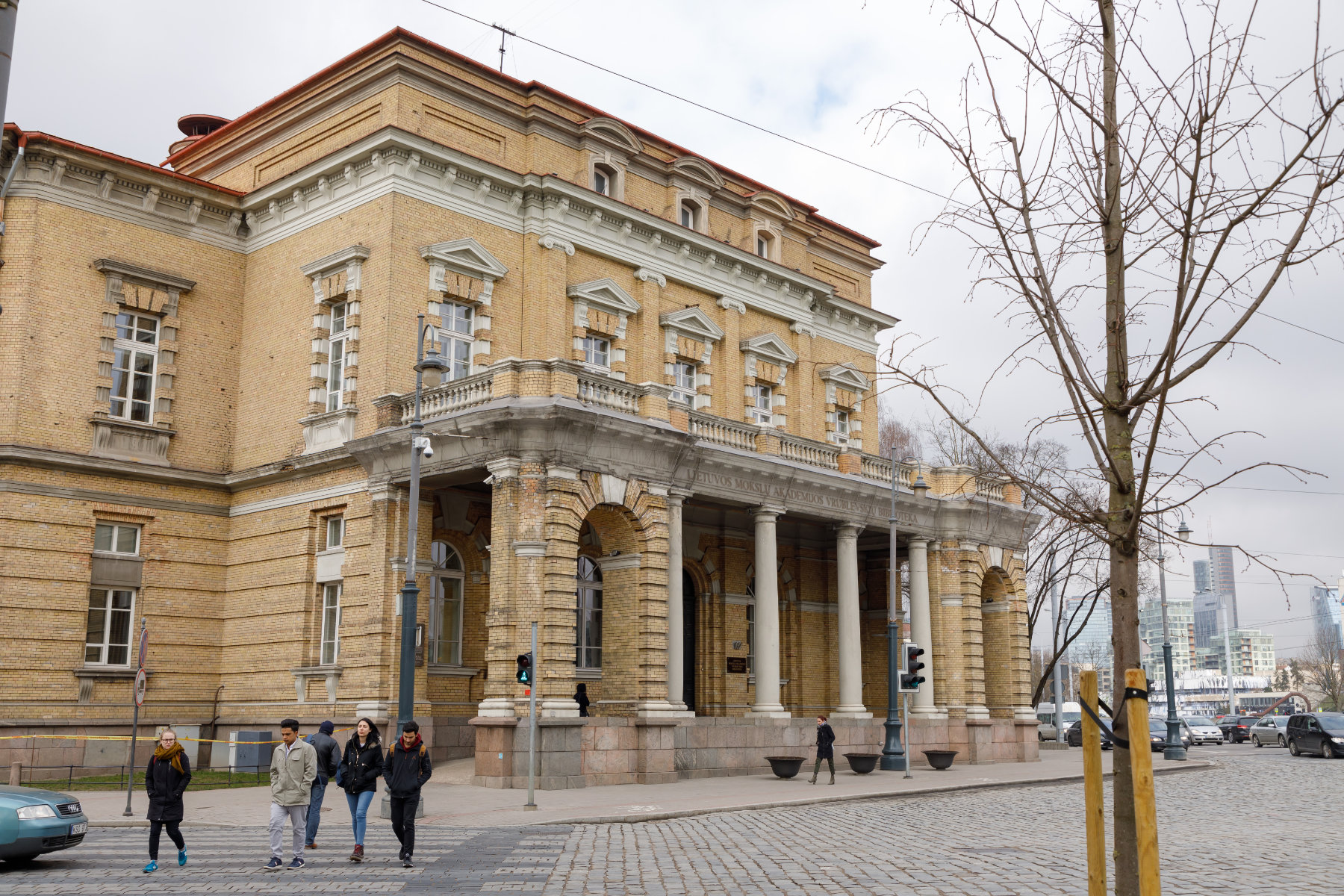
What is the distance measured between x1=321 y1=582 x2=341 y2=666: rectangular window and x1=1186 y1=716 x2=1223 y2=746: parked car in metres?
43.3

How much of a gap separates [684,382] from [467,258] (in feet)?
26.6

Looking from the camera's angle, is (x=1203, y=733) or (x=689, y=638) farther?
(x=1203, y=733)

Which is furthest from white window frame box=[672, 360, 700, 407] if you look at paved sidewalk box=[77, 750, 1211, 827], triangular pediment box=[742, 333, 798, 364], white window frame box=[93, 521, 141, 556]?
white window frame box=[93, 521, 141, 556]

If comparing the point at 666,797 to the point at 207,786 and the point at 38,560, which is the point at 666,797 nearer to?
the point at 207,786

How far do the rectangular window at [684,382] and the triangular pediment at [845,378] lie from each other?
5.49 metres

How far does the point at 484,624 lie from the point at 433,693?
2.25m

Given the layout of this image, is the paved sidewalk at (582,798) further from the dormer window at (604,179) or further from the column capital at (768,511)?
the dormer window at (604,179)

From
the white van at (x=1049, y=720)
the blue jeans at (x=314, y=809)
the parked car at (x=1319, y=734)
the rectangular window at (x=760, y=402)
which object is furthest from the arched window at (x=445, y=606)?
the parked car at (x=1319, y=734)

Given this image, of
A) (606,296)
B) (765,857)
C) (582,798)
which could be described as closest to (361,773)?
(765,857)

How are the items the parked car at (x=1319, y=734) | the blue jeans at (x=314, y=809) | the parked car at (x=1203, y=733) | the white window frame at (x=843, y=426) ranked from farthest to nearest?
the parked car at (x=1203, y=733)
the parked car at (x=1319, y=734)
the white window frame at (x=843, y=426)
the blue jeans at (x=314, y=809)

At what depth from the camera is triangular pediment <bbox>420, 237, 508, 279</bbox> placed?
96.9ft

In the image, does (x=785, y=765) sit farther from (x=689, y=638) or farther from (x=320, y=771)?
(x=320, y=771)

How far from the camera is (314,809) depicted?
15508mm

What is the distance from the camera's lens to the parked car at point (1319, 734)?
137ft
